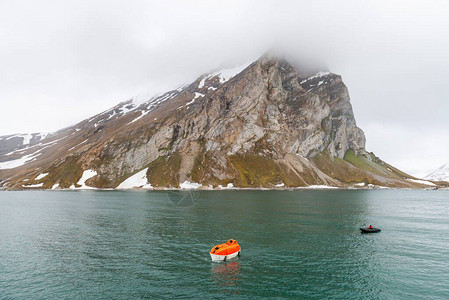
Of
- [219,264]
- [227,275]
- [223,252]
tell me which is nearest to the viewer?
[227,275]

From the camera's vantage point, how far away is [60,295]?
3041 centimetres

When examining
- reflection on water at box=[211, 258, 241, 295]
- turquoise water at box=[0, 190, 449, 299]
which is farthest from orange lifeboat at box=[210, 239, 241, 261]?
turquoise water at box=[0, 190, 449, 299]

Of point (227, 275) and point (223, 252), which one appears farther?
point (223, 252)

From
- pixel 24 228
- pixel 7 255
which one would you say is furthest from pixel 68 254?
pixel 24 228

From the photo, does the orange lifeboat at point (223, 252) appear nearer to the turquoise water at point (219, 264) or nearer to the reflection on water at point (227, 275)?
the reflection on water at point (227, 275)

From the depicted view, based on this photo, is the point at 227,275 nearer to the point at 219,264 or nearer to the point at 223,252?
the point at 219,264

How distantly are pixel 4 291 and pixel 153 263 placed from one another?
59.1 ft

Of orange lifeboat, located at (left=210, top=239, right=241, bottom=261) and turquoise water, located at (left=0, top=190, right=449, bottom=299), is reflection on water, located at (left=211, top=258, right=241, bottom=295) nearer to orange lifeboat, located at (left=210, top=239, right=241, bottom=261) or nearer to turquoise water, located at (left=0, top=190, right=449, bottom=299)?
turquoise water, located at (left=0, top=190, right=449, bottom=299)

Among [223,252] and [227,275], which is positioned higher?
[223,252]

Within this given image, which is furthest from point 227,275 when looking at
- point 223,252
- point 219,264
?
point 223,252

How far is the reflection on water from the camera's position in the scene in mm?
32062

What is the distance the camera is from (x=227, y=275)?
3612cm

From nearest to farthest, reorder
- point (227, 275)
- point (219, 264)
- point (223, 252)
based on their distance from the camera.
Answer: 1. point (227, 275)
2. point (219, 264)
3. point (223, 252)

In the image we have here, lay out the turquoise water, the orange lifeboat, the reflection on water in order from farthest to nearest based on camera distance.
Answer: the orange lifeboat, the reflection on water, the turquoise water
